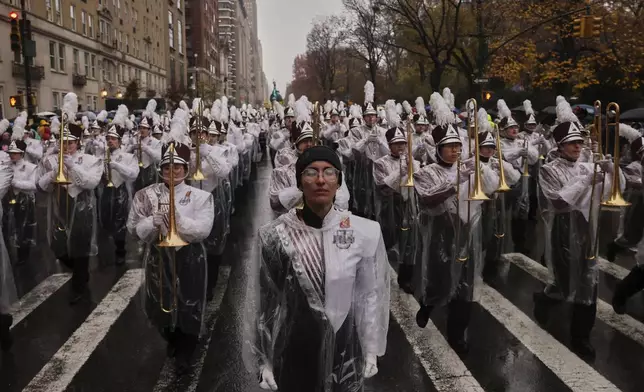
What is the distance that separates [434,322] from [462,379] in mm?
1534

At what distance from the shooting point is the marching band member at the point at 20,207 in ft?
30.3

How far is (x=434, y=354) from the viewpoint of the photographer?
A: 5949 millimetres

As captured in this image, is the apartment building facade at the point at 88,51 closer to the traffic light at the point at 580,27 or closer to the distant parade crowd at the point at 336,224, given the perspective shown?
the traffic light at the point at 580,27

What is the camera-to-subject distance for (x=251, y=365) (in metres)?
3.52

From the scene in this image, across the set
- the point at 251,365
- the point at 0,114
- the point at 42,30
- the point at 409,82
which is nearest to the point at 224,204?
the point at 251,365

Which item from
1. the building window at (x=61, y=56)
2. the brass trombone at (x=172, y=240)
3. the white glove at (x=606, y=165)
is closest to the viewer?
the brass trombone at (x=172, y=240)

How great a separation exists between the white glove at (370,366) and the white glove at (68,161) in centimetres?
596

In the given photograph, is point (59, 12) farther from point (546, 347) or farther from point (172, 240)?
point (546, 347)

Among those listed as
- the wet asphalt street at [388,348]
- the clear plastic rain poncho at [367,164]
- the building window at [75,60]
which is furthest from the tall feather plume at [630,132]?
the building window at [75,60]

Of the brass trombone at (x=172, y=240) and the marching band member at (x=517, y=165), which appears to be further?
the marching band member at (x=517, y=165)

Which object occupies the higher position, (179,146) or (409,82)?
(409,82)

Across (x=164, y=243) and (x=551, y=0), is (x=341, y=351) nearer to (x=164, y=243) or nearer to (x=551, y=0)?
(x=164, y=243)

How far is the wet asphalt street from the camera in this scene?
5.37 meters

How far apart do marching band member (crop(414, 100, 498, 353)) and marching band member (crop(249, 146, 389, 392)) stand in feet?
8.89
